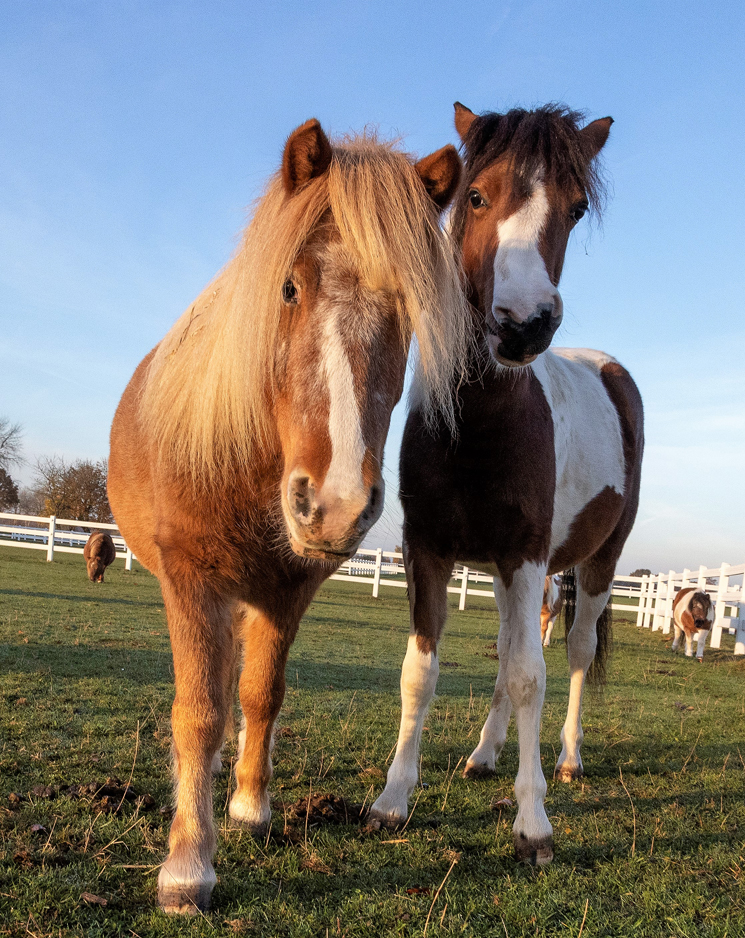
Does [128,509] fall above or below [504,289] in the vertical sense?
below

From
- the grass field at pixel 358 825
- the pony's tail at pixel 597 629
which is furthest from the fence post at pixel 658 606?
the pony's tail at pixel 597 629

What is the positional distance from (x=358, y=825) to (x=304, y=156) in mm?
2748

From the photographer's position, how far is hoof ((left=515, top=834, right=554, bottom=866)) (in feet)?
9.21

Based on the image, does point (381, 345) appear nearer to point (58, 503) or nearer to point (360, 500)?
point (360, 500)

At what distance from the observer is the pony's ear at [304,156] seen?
7.00ft

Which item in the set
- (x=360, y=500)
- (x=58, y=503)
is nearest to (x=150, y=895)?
(x=360, y=500)

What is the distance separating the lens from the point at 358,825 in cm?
304

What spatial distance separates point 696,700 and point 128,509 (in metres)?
6.65

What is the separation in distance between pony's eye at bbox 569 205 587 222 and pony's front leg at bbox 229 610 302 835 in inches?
90.6

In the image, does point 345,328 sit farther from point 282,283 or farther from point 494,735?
point 494,735

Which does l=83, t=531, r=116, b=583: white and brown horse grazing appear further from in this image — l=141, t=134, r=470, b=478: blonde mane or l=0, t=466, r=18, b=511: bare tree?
l=0, t=466, r=18, b=511: bare tree

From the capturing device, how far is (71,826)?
2.69 metres

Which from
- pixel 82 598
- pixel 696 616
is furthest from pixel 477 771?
pixel 696 616

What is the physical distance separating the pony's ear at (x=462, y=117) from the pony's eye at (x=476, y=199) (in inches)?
22.9
